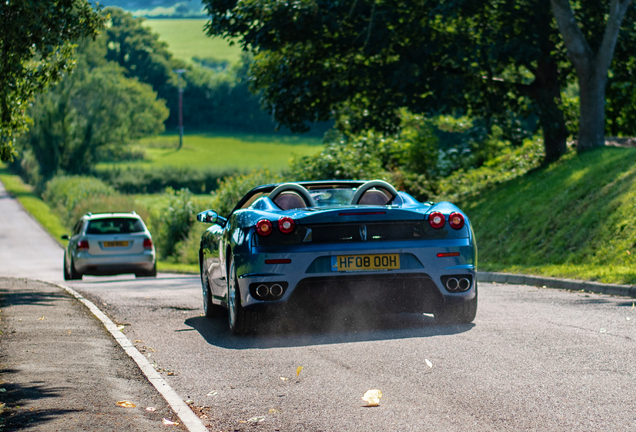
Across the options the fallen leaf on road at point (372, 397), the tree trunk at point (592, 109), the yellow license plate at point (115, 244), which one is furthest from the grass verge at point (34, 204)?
the fallen leaf on road at point (372, 397)

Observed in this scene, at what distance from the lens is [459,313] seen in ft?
24.9

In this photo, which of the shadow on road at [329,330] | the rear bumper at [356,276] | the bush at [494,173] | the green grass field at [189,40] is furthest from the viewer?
the green grass field at [189,40]

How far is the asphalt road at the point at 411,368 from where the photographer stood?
455 cm

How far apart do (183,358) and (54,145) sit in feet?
214

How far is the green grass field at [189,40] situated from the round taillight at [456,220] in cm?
16323

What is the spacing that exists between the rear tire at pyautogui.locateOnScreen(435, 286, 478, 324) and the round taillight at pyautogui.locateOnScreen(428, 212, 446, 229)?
82 cm

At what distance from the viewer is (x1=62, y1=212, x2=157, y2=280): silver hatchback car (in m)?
19.0

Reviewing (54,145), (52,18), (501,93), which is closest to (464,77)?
(501,93)

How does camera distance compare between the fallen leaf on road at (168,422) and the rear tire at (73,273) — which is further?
the rear tire at (73,273)

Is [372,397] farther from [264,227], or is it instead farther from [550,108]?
[550,108]

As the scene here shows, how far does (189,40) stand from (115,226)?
163 meters

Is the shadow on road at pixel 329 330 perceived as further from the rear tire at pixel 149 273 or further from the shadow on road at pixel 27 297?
the rear tire at pixel 149 273

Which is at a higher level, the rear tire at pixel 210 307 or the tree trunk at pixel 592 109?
the tree trunk at pixel 592 109

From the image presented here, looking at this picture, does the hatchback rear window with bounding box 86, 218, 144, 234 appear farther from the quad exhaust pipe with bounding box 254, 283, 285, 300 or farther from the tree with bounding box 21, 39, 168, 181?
the tree with bounding box 21, 39, 168, 181
